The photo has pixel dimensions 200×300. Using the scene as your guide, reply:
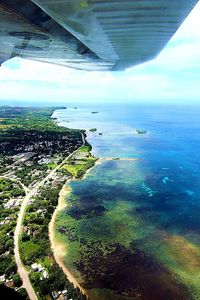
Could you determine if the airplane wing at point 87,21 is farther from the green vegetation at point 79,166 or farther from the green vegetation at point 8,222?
the green vegetation at point 79,166

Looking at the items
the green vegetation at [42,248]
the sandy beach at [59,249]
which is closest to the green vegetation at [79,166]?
the green vegetation at [42,248]

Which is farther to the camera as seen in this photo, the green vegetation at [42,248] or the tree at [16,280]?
the tree at [16,280]

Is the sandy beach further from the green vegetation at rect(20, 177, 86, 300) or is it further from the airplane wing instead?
the airplane wing

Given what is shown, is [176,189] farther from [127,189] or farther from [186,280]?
[186,280]

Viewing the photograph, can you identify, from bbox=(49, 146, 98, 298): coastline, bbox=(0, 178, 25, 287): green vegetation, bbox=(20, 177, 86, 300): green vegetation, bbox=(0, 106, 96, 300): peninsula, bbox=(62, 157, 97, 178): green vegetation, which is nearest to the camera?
bbox=(20, 177, 86, 300): green vegetation

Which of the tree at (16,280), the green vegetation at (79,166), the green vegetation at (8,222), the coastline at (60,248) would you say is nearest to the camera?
the tree at (16,280)

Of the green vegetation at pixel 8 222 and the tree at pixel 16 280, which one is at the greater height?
the tree at pixel 16 280

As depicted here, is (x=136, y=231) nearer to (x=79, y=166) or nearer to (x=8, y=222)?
(x=8, y=222)

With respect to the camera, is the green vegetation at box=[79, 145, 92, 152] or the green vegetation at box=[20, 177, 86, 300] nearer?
the green vegetation at box=[20, 177, 86, 300]

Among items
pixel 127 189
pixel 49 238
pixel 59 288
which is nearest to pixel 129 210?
pixel 127 189

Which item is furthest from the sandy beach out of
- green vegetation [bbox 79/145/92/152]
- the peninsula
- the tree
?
green vegetation [bbox 79/145/92/152]

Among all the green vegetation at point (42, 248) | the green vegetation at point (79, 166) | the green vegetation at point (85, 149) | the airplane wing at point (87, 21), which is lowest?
the green vegetation at point (85, 149)

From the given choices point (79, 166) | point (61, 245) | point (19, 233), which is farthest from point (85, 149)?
point (61, 245)
